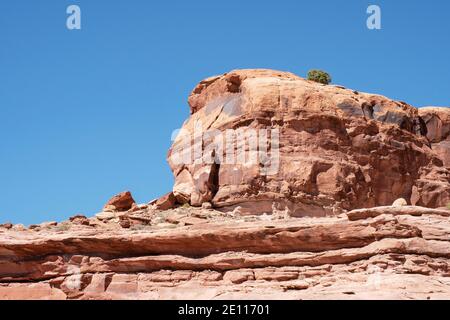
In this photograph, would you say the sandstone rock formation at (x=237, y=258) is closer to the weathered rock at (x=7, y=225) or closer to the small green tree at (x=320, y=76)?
the weathered rock at (x=7, y=225)

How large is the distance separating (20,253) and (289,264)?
971cm

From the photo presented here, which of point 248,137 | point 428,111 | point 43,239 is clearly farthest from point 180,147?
point 428,111

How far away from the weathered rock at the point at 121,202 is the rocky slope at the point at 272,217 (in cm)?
9

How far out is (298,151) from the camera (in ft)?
104

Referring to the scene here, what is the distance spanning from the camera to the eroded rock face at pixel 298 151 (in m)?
31.1

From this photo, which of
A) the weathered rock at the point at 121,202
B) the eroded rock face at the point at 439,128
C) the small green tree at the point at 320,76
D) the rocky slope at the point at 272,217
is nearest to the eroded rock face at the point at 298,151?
the rocky slope at the point at 272,217

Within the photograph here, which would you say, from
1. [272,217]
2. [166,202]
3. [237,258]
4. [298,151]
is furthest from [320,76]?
[237,258]

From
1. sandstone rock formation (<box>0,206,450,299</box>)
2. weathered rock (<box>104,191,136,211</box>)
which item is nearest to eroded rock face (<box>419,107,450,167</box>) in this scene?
sandstone rock formation (<box>0,206,450,299</box>)

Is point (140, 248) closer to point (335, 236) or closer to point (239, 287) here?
point (239, 287)

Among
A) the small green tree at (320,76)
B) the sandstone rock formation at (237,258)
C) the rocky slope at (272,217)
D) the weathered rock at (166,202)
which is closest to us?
the sandstone rock formation at (237,258)

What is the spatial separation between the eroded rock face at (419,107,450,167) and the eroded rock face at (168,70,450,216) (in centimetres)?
59

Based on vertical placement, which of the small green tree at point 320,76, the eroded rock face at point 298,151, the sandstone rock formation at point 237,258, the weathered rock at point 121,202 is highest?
the small green tree at point 320,76

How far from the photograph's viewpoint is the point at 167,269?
2606 cm

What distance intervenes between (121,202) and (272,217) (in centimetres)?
745
